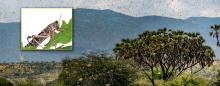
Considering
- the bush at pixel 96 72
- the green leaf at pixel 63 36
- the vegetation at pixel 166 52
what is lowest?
the bush at pixel 96 72

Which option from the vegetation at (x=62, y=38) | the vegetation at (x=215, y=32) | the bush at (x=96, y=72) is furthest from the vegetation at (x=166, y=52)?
the bush at (x=96, y=72)

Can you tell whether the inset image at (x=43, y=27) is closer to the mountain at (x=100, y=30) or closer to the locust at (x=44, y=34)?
the locust at (x=44, y=34)

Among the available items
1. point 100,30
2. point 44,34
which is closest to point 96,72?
point 44,34

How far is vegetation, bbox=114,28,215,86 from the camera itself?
5844cm

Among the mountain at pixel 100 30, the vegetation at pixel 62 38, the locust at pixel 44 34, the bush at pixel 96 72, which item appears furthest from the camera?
the mountain at pixel 100 30

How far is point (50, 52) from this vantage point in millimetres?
61438

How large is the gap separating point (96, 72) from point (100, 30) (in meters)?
17.5

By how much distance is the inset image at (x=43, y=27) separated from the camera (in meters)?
60.8

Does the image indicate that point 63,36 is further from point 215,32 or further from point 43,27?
point 215,32

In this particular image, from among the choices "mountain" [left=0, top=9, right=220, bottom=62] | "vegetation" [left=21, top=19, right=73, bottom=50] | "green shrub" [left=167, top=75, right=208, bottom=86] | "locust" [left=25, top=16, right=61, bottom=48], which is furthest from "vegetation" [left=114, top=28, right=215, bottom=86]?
"locust" [left=25, top=16, right=61, bottom=48]

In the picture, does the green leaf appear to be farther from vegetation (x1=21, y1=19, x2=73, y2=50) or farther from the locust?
the locust

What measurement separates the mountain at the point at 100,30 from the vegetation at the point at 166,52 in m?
2.87

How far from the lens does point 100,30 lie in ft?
211

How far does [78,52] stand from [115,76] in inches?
564
